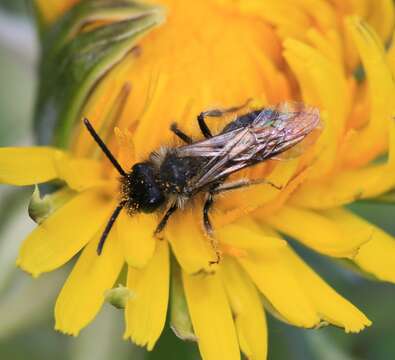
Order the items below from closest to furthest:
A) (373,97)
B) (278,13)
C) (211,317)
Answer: (211,317) < (373,97) < (278,13)

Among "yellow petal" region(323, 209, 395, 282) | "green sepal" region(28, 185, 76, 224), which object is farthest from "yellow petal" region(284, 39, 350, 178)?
"green sepal" region(28, 185, 76, 224)

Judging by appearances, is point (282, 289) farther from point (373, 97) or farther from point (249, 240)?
point (373, 97)

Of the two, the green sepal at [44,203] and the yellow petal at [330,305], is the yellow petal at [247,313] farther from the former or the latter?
the green sepal at [44,203]

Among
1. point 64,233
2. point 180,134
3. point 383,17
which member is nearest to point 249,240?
point 180,134

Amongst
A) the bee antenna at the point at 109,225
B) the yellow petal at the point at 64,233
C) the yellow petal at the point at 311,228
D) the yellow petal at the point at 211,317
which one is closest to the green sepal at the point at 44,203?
the yellow petal at the point at 64,233

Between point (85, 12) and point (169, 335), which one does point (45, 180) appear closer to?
point (85, 12)

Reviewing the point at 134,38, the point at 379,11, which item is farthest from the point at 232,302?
the point at 379,11
